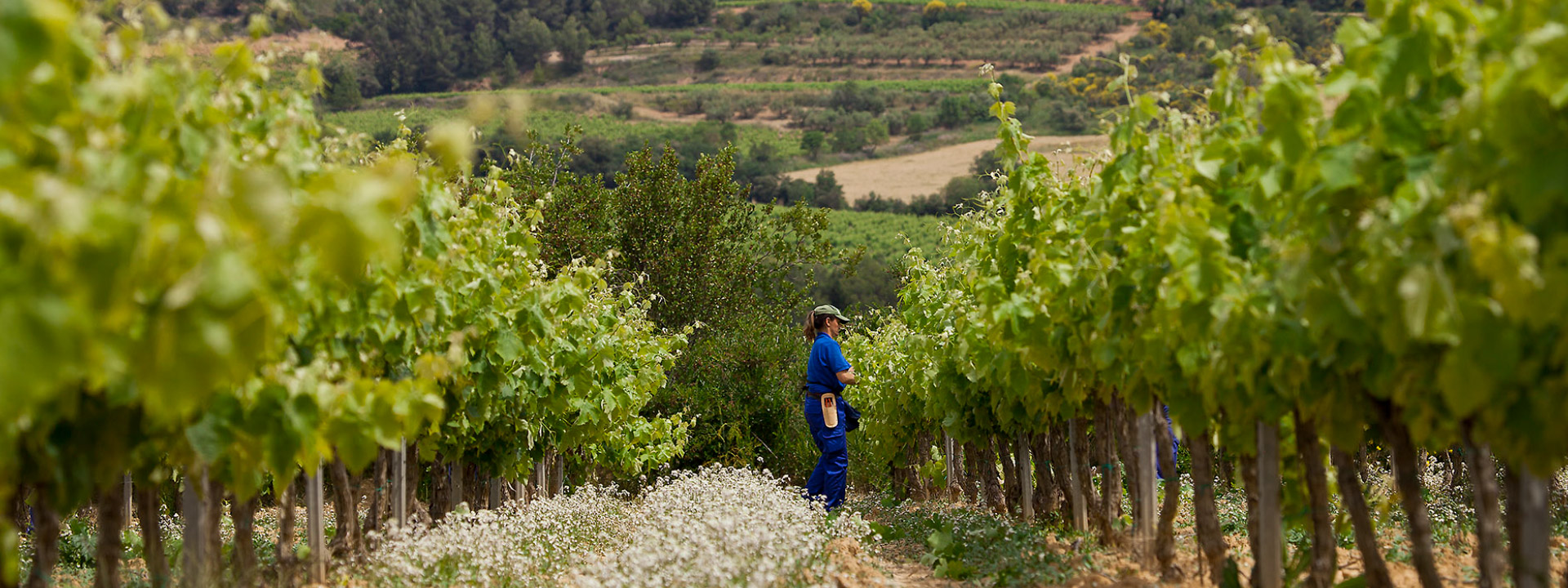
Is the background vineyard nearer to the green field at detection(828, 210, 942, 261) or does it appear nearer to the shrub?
the green field at detection(828, 210, 942, 261)

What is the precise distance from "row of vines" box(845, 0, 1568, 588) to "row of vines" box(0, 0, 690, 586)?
1.92 meters

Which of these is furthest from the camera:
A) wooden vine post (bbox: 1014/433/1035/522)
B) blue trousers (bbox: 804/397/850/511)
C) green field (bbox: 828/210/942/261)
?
green field (bbox: 828/210/942/261)

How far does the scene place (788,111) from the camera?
221 feet

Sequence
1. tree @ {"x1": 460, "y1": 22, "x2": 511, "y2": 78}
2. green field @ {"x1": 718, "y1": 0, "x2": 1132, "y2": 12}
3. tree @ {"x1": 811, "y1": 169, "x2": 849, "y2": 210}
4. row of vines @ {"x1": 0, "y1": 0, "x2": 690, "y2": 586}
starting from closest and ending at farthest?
row of vines @ {"x1": 0, "y1": 0, "x2": 690, "y2": 586} < tree @ {"x1": 811, "y1": 169, "x2": 849, "y2": 210} < tree @ {"x1": 460, "y1": 22, "x2": 511, "y2": 78} < green field @ {"x1": 718, "y1": 0, "x2": 1132, "y2": 12}

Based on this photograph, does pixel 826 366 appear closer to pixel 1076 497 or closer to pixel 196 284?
pixel 1076 497

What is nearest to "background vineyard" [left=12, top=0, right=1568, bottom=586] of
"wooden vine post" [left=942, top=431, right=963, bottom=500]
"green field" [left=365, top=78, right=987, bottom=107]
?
"wooden vine post" [left=942, top=431, right=963, bottom=500]

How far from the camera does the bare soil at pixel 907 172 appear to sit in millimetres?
52562

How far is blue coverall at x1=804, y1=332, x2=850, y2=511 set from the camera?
8586 mm

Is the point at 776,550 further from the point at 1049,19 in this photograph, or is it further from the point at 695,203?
the point at 1049,19

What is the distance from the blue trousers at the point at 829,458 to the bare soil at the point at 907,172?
40294 mm

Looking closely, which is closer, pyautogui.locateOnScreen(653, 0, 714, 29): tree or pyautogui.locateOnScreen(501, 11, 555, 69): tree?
pyautogui.locateOnScreen(501, 11, 555, 69): tree

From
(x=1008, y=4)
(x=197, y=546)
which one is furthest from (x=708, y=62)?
(x=197, y=546)

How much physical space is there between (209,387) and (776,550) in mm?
3841

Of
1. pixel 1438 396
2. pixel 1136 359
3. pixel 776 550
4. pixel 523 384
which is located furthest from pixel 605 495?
pixel 1438 396
